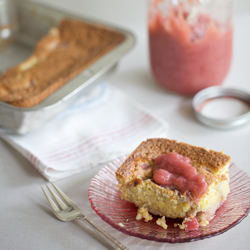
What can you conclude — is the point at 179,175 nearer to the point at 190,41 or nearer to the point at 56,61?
the point at 190,41

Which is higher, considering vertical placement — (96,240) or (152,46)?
(152,46)

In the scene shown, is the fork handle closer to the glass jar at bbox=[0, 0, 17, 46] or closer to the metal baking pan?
the metal baking pan

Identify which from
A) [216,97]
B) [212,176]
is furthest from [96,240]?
[216,97]

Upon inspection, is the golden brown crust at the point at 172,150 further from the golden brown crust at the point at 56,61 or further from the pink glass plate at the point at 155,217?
the golden brown crust at the point at 56,61

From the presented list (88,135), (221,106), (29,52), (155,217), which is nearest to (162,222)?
(155,217)

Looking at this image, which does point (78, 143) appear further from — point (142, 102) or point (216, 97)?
point (216, 97)
